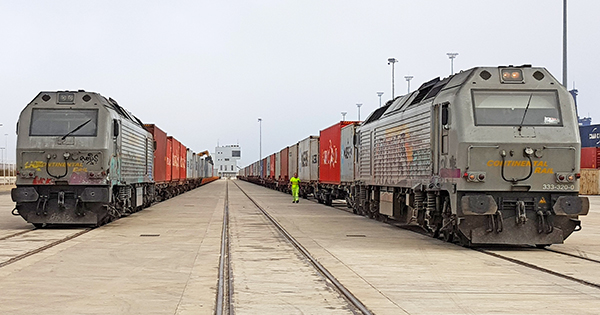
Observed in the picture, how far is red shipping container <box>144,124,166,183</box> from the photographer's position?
31781 millimetres

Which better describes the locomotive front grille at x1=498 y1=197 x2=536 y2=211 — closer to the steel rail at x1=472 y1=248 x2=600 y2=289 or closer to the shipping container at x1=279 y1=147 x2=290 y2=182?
the steel rail at x1=472 y1=248 x2=600 y2=289

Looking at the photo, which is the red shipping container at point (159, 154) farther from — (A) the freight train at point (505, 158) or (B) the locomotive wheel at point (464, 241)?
(B) the locomotive wheel at point (464, 241)

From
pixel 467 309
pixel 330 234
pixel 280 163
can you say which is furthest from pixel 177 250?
pixel 280 163

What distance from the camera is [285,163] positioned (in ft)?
174

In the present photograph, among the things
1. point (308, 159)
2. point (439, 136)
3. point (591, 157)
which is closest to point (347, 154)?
point (308, 159)

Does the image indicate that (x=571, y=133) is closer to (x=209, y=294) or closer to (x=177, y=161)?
(x=209, y=294)

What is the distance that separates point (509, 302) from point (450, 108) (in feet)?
20.6

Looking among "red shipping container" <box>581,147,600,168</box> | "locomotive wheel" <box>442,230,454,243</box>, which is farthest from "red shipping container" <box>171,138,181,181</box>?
"red shipping container" <box>581,147,600,168</box>

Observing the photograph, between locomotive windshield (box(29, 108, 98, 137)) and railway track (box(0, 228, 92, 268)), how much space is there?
2.53 metres

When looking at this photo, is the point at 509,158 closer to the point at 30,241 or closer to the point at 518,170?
the point at 518,170

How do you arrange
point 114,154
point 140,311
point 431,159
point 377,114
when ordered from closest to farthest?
1. point 140,311
2. point 431,159
3. point 114,154
4. point 377,114

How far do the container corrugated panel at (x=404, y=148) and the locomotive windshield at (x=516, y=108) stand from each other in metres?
1.86

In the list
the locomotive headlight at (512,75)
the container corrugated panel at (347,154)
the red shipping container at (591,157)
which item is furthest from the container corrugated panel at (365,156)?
the red shipping container at (591,157)

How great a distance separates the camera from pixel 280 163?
57.0 meters
